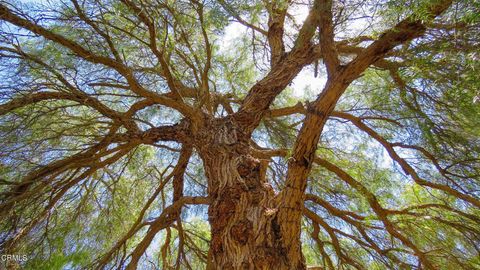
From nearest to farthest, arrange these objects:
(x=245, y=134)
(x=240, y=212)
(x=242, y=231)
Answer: (x=242, y=231) → (x=240, y=212) → (x=245, y=134)

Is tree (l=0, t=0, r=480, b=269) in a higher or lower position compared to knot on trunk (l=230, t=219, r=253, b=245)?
higher

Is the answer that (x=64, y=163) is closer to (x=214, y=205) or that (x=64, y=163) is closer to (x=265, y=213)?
(x=214, y=205)

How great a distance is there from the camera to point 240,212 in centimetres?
179

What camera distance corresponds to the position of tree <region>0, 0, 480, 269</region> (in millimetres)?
1646

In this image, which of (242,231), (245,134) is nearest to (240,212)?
(242,231)

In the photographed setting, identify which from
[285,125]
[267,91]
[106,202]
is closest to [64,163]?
[106,202]

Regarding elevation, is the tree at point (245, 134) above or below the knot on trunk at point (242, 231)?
above

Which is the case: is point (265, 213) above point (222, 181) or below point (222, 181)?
below

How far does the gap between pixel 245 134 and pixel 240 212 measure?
641 millimetres

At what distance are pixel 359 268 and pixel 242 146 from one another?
44.4 inches

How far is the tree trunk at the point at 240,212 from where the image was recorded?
1592 mm

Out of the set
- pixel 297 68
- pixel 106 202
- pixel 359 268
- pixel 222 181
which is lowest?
pixel 359 268

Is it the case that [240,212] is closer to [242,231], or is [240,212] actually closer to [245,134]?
[242,231]

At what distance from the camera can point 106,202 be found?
319cm
